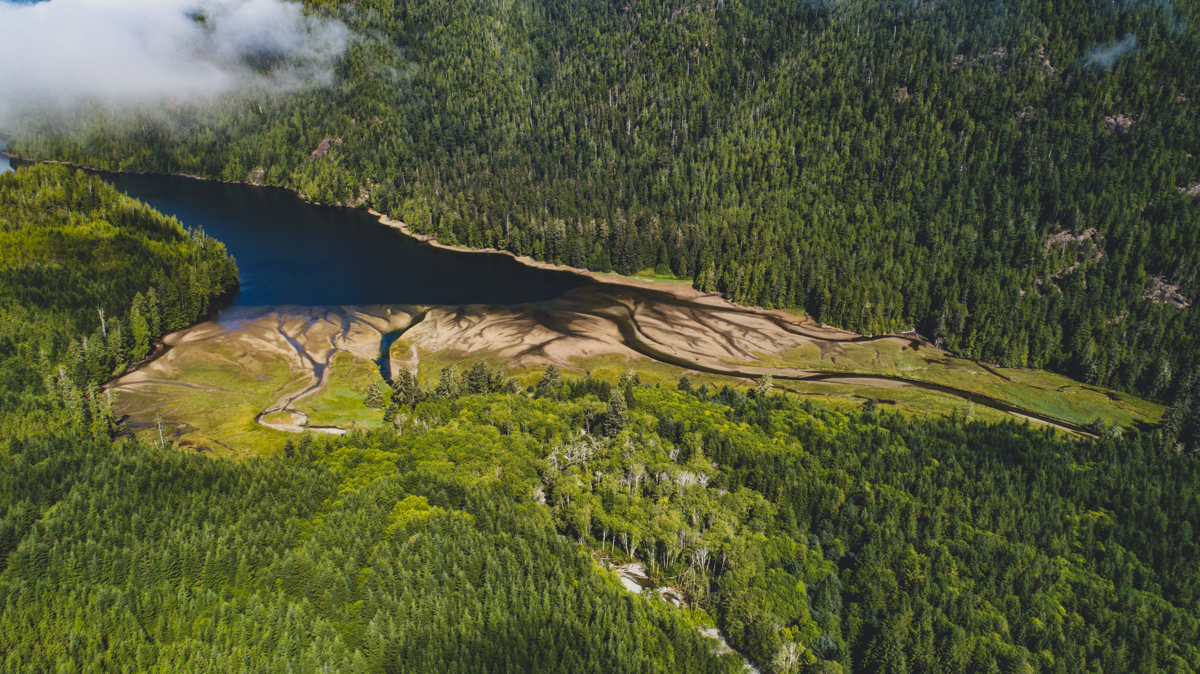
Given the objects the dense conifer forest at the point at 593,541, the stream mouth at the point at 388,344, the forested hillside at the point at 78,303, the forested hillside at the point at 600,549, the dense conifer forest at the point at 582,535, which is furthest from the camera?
the stream mouth at the point at 388,344

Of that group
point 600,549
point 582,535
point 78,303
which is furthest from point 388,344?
point 600,549

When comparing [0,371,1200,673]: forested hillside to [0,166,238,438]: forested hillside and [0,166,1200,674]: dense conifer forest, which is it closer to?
[0,166,1200,674]: dense conifer forest

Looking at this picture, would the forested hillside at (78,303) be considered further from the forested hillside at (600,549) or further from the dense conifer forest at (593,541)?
the forested hillside at (600,549)

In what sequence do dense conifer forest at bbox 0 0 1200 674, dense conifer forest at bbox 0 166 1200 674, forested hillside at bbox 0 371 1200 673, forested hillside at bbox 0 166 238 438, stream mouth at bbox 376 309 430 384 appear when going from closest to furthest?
forested hillside at bbox 0 371 1200 673 < dense conifer forest at bbox 0 166 1200 674 < dense conifer forest at bbox 0 0 1200 674 < forested hillside at bbox 0 166 238 438 < stream mouth at bbox 376 309 430 384

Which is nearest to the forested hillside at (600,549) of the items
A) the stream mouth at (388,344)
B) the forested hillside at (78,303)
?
the forested hillside at (78,303)

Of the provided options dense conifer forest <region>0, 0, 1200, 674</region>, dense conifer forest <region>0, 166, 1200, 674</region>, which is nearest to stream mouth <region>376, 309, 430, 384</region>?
dense conifer forest <region>0, 0, 1200, 674</region>

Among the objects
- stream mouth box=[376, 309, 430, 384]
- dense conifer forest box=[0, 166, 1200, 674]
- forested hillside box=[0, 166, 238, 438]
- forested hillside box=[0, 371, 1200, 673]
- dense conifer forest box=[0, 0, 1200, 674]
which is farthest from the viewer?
stream mouth box=[376, 309, 430, 384]
